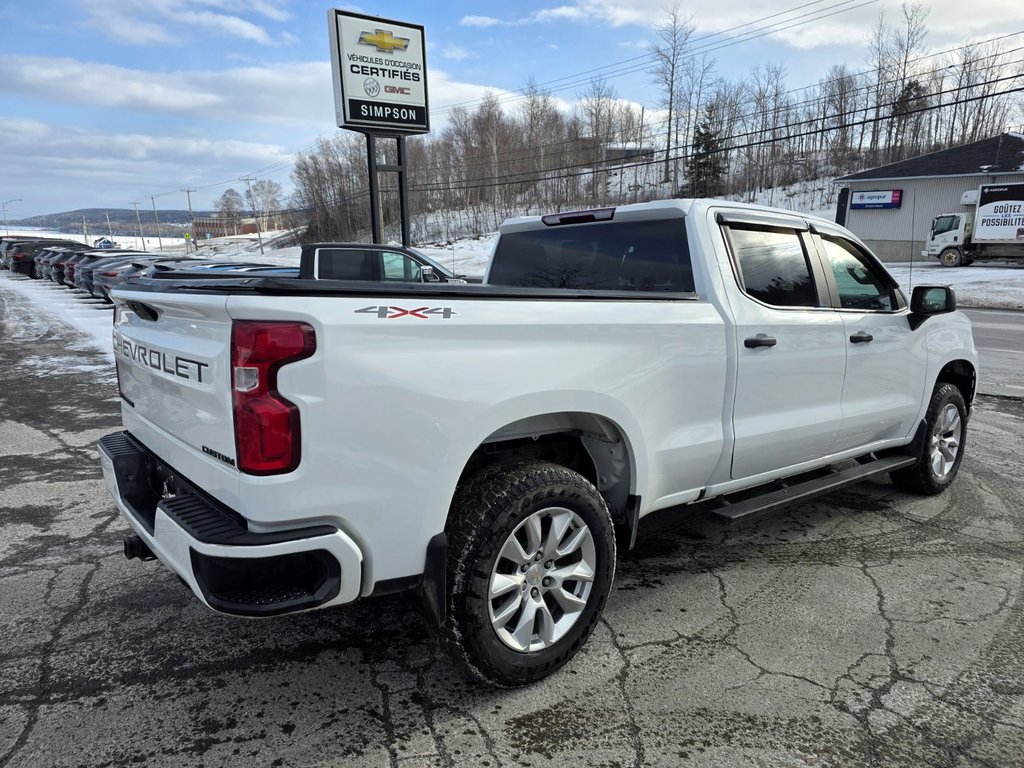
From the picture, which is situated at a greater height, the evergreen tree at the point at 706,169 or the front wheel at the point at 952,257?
the evergreen tree at the point at 706,169

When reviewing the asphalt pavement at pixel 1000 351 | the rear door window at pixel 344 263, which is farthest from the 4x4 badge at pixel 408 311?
the asphalt pavement at pixel 1000 351

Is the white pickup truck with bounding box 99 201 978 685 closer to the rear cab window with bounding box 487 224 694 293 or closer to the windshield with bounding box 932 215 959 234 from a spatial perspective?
the rear cab window with bounding box 487 224 694 293

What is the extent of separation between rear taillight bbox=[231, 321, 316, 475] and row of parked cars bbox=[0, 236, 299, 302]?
6.77 m

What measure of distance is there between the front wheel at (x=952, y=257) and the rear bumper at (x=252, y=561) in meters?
36.9

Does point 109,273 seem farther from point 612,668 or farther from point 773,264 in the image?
point 612,668

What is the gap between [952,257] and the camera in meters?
31.6

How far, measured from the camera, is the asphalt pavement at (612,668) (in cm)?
235

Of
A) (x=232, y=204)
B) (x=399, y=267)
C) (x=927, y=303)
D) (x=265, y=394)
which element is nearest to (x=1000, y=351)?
(x=927, y=303)

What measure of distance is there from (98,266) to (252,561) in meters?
22.4

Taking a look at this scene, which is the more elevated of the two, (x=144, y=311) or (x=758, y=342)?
(x=144, y=311)

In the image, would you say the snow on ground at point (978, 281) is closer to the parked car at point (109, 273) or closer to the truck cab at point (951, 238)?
A: the truck cab at point (951, 238)

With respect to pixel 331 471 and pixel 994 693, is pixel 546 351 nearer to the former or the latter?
pixel 331 471

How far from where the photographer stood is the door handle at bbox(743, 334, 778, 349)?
129 inches

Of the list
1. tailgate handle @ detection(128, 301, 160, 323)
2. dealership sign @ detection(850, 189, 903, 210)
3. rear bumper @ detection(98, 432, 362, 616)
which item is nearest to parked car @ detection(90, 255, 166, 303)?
tailgate handle @ detection(128, 301, 160, 323)
